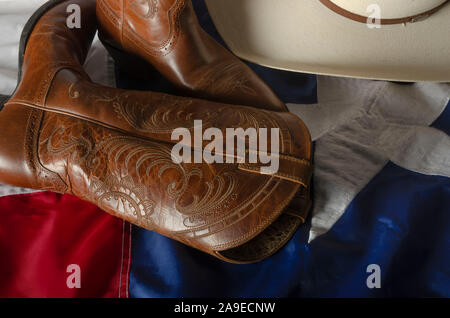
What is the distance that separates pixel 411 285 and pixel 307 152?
230mm

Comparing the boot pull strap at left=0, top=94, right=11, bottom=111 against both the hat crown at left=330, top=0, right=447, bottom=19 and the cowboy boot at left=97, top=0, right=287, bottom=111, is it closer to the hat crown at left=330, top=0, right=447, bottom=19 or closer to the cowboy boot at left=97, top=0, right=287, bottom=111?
the cowboy boot at left=97, top=0, right=287, bottom=111

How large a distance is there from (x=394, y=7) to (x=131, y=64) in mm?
436

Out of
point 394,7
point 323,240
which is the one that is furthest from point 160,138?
point 394,7

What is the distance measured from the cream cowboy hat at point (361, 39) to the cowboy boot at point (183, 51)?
7 centimetres

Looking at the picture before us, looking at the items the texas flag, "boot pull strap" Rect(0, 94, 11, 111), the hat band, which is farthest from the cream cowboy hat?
"boot pull strap" Rect(0, 94, 11, 111)

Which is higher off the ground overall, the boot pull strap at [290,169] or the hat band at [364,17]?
the hat band at [364,17]

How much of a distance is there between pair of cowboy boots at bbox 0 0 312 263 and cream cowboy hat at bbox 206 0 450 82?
83 millimetres

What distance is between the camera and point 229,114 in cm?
55

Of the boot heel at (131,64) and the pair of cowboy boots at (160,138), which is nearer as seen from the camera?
the pair of cowboy boots at (160,138)

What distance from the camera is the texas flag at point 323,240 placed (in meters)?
0.55

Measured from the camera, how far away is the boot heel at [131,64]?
2.26 ft

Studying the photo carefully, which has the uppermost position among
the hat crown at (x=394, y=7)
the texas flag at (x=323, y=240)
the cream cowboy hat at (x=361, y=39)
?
the hat crown at (x=394, y=7)

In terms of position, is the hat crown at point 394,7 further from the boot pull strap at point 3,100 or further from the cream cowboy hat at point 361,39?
the boot pull strap at point 3,100

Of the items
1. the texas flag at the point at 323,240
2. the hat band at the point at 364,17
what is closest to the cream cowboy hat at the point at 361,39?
the hat band at the point at 364,17
